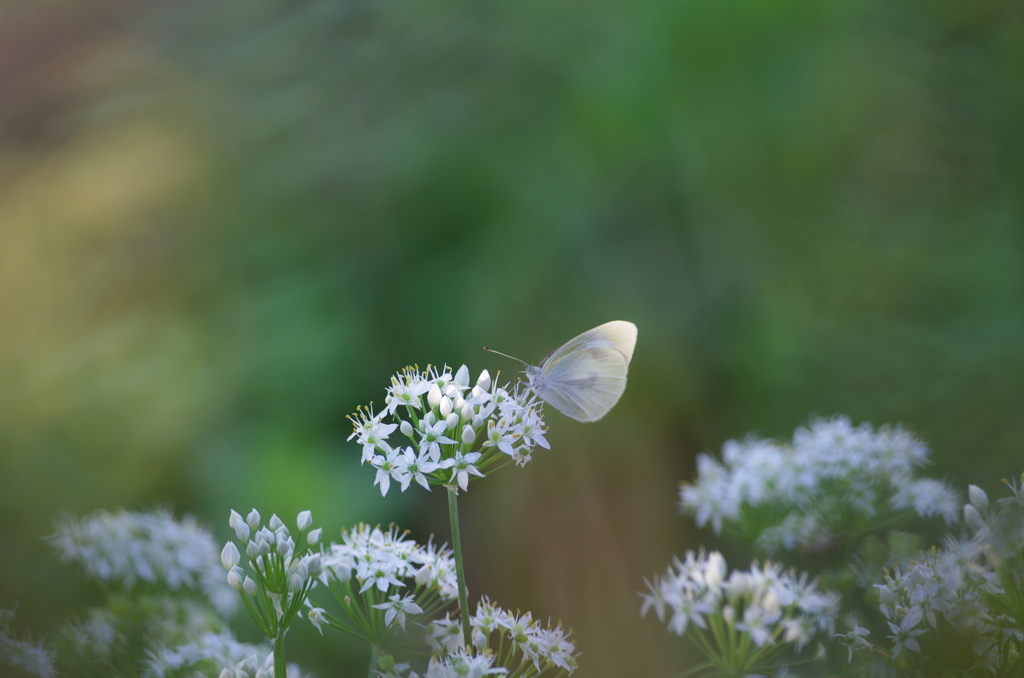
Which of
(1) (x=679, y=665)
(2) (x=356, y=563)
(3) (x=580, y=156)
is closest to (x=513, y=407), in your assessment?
(2) (x=356, y=563)

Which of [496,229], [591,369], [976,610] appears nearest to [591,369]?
[591,369]

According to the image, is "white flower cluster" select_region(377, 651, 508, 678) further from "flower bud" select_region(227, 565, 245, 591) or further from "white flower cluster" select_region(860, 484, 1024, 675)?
"white flower cluster" select_region(860, 484, 1024, 675)

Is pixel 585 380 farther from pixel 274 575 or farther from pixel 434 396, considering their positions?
pixel 274 575

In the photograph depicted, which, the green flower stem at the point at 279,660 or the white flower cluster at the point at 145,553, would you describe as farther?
the white flower cluster at the point at 145,553

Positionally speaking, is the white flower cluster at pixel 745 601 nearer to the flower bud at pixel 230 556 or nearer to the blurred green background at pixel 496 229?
the flower bud at pixel 230 556

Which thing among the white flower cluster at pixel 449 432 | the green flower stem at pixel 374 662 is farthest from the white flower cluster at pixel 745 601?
the green flower stem at pixel 374 662

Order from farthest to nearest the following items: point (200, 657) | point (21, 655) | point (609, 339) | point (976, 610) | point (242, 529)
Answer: point (609, 339) → point (200, 657) → point (242, 529) → point (21, 655) → point (976, 610)
